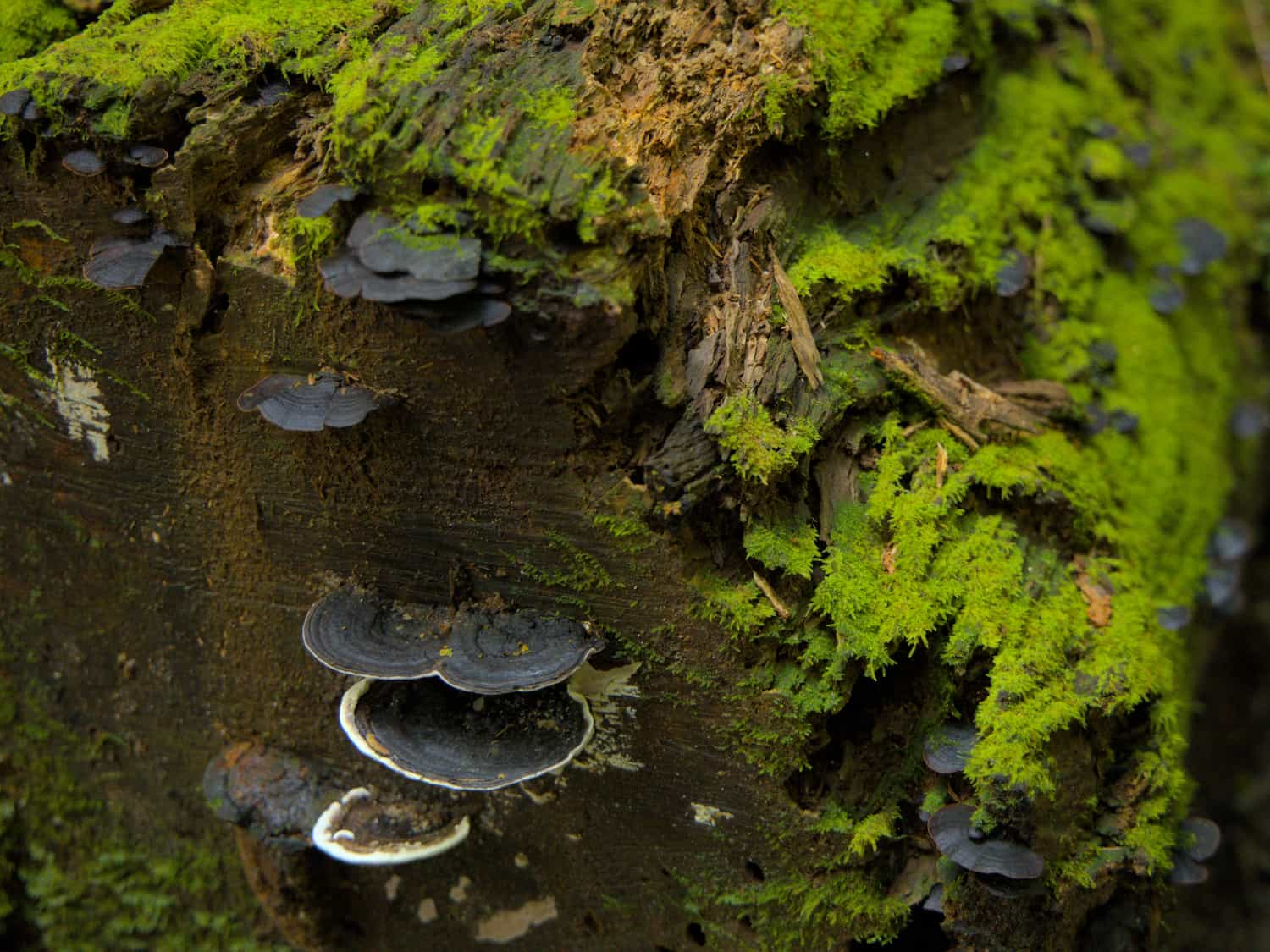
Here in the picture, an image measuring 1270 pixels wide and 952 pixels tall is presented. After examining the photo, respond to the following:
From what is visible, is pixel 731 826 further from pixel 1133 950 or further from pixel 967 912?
pixel 1133 950

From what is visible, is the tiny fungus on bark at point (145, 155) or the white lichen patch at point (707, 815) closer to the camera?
the tiny fungus on bark at point (145, 155)

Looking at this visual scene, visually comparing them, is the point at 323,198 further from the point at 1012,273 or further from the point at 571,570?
the point at 1012,273

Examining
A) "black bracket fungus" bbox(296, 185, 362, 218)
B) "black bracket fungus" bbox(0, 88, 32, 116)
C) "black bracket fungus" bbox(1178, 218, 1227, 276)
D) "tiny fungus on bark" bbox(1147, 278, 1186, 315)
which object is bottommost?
"tiny fungus on bark" bbox(1147, 278, 1186, 315)

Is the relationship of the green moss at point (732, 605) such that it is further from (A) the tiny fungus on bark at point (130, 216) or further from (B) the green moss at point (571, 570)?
(A) the tiny fungus on bark at point (130, 216)

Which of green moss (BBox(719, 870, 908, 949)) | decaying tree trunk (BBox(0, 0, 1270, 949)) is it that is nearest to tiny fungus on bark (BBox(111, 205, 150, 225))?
decaying tree trunk (BBox(0, 0, 1270, 949))

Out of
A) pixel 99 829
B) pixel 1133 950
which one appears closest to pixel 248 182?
pixel 99 829

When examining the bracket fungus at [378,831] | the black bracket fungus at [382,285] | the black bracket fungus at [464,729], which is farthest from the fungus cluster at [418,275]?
the bracket fungus at [378,831]

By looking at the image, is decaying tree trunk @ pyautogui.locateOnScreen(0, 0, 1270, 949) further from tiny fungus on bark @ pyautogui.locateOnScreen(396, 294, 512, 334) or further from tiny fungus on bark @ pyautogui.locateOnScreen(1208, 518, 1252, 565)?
tiny fungus on bark @ pyautogui.locateOnScreen(1208, 518, 1252, 565)
